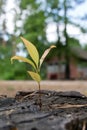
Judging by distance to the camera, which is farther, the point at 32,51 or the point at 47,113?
the point at 32,51

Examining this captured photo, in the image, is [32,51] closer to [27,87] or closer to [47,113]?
[47,113]

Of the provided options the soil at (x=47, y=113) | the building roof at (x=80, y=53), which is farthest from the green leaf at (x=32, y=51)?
the building roof at (x=80, y=53)

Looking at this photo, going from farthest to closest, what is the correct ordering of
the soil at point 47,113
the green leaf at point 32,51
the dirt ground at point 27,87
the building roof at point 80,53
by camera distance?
the building roof at point 80,53 → the dirt ground at point 27,87 → the green leaf at point 32,51 → the soil at point 47,113

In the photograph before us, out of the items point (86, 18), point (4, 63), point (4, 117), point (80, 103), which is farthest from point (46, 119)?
point (86, 18)

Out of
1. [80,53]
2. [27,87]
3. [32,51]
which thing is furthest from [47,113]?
[80,53]

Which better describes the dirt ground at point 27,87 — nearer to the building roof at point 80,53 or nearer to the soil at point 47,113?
the soil at point 47,113

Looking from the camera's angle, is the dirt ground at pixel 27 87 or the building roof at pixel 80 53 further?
the building roof at pixel 80 53

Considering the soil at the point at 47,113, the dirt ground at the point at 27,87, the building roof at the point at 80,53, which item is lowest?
the soil at the point at 47,113

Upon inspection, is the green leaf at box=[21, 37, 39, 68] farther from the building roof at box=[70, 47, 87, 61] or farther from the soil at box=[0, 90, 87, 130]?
the building roof at box=[70, 47, 87, 61]

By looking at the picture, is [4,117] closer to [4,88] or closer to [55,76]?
[4,88]
